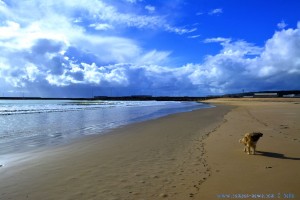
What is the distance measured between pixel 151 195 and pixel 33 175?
342cm

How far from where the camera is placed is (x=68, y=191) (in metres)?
6.03

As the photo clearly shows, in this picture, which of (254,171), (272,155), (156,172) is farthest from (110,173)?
(272,155)

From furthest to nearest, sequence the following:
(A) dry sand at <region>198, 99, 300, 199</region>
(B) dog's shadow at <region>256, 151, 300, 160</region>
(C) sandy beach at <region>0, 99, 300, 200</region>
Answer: (B) dog's shadow at <region>256, 151, 300, 160</region> < (C) sandy beach at <region>0, 99, 300, 200</region> < (A) dry sand at <region>198, 99, 300, 199</region>

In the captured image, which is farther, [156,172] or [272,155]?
[272,155]

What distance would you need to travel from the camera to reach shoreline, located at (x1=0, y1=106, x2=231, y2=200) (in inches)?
233

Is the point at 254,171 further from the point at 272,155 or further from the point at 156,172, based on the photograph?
the point at 156,172

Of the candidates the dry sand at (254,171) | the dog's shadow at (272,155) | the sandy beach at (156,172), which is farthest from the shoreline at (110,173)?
the dog's shadow at (272,155)

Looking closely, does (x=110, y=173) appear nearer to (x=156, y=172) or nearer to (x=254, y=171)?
(x=156, y=172)

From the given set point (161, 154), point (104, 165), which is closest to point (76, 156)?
point (104, 165)

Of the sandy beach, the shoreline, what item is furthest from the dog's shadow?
the shoreline

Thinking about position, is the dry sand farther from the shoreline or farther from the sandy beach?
the shoreline

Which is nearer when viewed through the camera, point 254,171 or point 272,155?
point 254,171

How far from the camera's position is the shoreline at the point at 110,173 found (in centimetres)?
591

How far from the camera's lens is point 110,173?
737 cm
